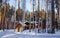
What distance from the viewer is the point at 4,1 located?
6.46ft

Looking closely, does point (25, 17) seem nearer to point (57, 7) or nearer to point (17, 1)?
point (17, 1)

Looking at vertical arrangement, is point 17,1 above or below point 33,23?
above

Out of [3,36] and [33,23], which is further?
[33,23]

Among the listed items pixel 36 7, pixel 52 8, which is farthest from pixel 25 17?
pixel 52 8

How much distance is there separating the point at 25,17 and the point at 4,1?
377 mm

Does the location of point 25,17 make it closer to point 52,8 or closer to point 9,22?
point 9,22

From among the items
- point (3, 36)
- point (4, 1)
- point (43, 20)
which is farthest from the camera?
point (4, 1)

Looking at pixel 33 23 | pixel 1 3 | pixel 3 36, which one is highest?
pixel 1 3

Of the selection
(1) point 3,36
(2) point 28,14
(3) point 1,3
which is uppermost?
(3) point 1,3

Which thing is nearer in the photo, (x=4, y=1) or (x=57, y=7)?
(x=57, y=7)

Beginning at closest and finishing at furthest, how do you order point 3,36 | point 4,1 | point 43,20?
1. point 3,36
2. point 43,20
3. point 4,1

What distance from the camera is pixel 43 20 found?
1841mm

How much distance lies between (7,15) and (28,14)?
287 millimetres

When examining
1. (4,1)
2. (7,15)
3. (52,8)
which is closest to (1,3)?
(4,1)
